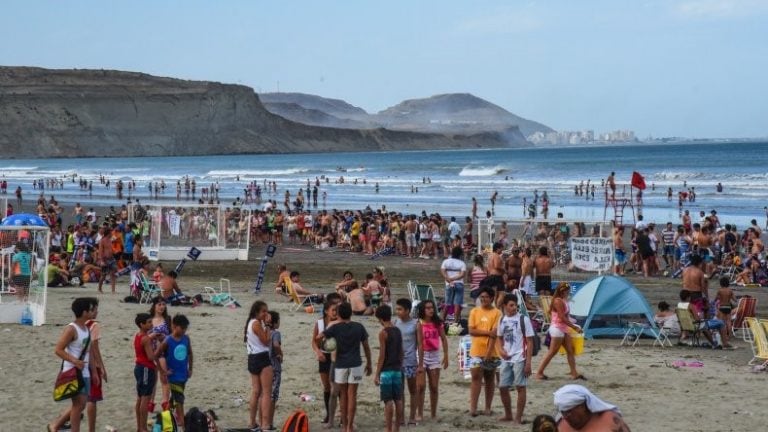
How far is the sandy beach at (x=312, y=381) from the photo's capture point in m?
10.3

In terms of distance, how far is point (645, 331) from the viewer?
1553cm

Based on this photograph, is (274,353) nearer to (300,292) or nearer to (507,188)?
(300,292)

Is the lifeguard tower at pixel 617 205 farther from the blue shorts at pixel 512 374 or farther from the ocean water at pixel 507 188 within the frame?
the blue shorts at pixel 512 374

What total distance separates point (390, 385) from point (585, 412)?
4.14m

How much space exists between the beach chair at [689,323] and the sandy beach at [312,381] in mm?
296

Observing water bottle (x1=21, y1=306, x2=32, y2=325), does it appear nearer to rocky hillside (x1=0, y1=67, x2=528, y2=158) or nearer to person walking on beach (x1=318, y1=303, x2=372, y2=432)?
person walking on beach (x1=318, y1=303, x2=372, y2=432)

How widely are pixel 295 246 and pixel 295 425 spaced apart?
77.5 ft

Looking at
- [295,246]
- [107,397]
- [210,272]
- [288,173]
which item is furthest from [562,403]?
[288,173]

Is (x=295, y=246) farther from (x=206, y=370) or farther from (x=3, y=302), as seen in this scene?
(x=206, y=370)

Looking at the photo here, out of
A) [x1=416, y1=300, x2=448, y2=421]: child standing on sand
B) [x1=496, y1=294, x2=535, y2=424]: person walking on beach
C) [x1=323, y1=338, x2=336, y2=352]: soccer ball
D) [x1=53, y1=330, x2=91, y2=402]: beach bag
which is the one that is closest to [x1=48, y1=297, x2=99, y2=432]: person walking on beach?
[x1=53, y1=330, x2=91, y2=402]: beach bag

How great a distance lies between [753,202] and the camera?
160 ft

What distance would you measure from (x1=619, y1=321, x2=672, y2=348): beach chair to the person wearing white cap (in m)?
9.93

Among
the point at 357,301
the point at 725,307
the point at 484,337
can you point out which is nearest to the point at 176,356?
the point at 484,337

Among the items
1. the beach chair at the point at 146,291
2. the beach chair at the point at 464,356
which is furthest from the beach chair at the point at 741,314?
the beach chair at the point at 146,291
